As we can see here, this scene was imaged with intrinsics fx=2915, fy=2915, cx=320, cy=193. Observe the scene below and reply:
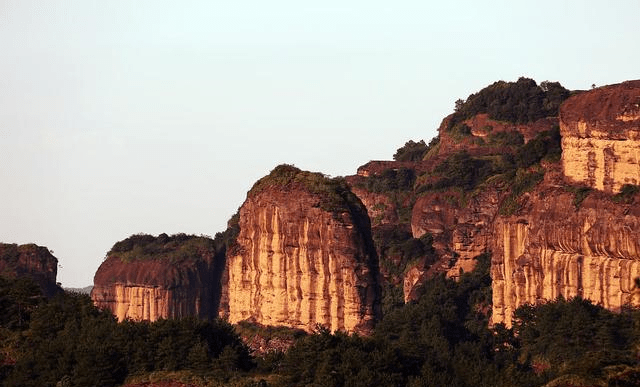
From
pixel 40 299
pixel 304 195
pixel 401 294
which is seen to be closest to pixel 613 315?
pixel 304 195

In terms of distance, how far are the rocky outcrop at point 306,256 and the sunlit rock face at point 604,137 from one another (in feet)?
39.2

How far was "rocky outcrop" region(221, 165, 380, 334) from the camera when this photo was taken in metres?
154

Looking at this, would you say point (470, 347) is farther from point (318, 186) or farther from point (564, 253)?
point (318, 186)

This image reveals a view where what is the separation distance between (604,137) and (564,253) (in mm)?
7460

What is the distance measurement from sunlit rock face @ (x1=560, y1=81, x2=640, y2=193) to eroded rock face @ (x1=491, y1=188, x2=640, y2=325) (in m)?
1.29

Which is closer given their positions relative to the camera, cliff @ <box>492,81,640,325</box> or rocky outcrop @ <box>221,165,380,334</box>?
cliff @ <box>492,81,640,325</box>

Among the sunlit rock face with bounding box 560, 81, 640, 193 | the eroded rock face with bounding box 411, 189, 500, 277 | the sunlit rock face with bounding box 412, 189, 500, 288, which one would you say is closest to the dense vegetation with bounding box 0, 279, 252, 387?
the sunlit rock face with bounding box 560, 81, 640, 193

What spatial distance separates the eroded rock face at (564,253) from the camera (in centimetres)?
14850

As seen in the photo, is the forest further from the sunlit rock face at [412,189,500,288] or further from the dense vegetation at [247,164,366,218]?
the sunlit rock face at [412,189,500,288]

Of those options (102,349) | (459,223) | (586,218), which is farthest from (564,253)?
(459,223)

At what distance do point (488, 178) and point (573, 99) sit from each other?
29.8 meters

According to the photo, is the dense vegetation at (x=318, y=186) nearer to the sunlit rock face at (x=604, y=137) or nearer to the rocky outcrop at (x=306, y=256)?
the rocky outcrop at (x=306, y=256)

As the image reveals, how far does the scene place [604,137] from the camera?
15012cm

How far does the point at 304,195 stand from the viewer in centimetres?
15725
